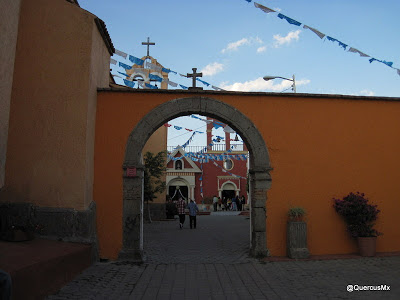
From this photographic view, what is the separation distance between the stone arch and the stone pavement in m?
0.45

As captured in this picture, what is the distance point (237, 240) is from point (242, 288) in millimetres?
4412

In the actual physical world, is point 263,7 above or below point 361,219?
above

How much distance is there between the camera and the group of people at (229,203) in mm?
25641

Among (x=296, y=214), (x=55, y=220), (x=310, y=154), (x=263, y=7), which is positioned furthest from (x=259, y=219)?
(x=263, y=7)

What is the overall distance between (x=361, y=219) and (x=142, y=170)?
433cm

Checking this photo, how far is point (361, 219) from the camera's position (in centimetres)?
638

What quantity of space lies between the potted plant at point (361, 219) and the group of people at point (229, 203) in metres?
19.1

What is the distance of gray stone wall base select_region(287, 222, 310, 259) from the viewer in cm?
622

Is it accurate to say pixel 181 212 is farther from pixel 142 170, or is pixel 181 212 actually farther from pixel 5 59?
pixel 5 59

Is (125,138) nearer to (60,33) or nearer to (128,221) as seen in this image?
(128,221)

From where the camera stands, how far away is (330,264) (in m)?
5.84

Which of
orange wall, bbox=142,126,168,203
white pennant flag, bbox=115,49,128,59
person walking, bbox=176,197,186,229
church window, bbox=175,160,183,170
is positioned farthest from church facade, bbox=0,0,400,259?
church window, bbox=175,160,183,170

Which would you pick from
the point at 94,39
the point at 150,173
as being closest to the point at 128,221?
the point at 94,39

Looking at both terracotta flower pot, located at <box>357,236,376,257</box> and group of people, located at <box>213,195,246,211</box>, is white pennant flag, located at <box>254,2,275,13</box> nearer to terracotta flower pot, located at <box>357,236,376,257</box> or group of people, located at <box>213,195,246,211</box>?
terracotta flower pot, located at <box>357,236,376,257</box>
